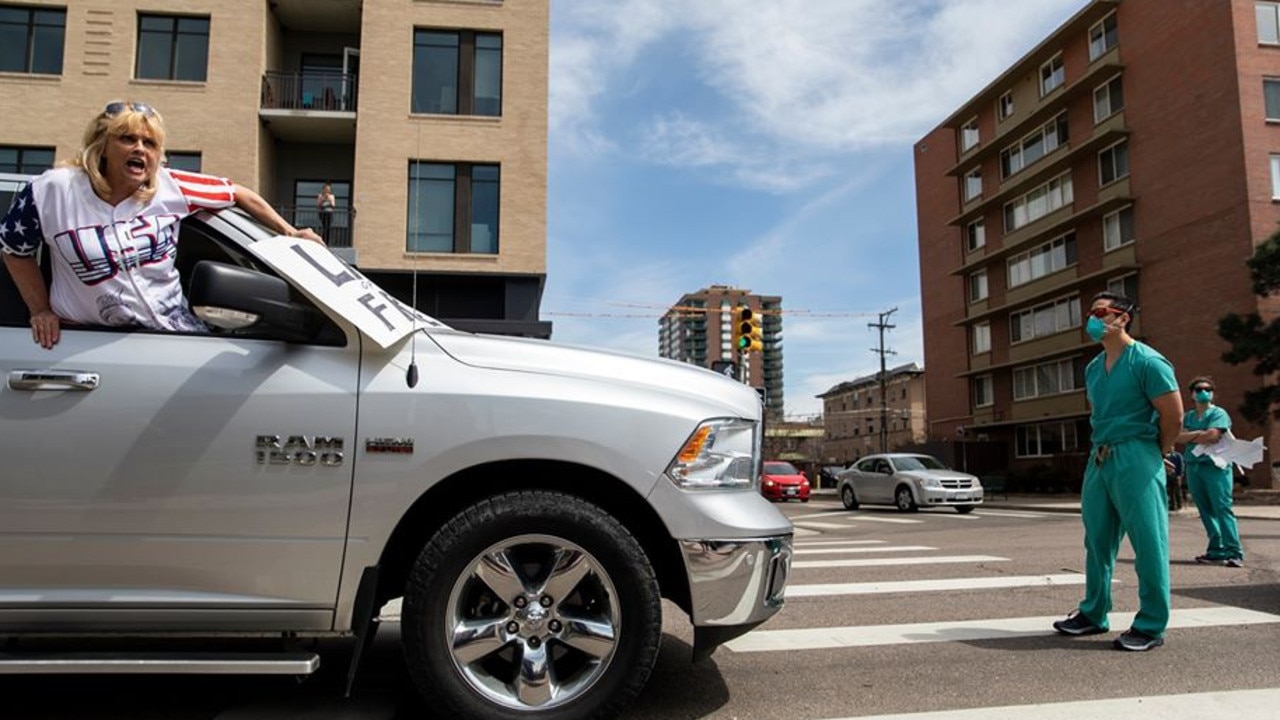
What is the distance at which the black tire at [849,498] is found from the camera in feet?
75.8

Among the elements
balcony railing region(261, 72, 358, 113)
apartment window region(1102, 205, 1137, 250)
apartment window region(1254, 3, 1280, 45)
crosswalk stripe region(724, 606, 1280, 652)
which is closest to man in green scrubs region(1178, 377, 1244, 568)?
crosswalk stripe region(724, 606, 1280, 652)

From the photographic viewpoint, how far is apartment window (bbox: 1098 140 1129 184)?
35188mm

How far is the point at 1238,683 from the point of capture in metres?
3.83

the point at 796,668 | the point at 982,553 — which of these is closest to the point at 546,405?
the point at 796,668

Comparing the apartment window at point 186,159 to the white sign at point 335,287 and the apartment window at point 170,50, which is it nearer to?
the apartment window at point 170,50

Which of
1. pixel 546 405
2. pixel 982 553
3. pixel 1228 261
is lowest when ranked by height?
pixel 982 553

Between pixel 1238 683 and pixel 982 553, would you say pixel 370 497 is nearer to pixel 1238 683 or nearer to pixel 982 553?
pixel 1238 683

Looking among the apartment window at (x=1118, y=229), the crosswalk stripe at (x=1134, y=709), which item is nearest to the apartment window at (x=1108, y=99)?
the apartment window at (x=1118, y=229)

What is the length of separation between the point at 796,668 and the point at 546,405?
1981 mm

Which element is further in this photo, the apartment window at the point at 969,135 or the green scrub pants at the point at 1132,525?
the apartment window at the point at 969,135

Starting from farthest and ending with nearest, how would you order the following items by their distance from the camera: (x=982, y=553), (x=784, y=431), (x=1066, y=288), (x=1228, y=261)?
(x=784, y=431) < (x=1066, y=288) < (x=1228, y=261) < (x=982, y=553)

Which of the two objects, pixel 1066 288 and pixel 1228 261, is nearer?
pixel 1228 261

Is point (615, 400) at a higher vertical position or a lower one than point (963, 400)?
lower

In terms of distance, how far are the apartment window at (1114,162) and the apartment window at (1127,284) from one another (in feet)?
13.2
